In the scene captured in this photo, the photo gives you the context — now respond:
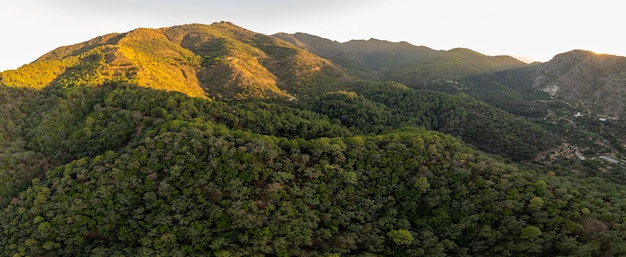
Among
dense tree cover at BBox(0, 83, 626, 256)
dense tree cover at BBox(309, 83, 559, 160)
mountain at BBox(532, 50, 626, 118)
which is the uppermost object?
mountain at BBox(532, 50, 626, 118)

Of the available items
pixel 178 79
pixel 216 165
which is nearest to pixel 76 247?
pixel 216 165

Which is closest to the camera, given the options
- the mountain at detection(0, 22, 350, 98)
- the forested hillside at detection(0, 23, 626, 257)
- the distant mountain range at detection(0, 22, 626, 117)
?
the forested hillside at detection(0, 23, 626, 257)

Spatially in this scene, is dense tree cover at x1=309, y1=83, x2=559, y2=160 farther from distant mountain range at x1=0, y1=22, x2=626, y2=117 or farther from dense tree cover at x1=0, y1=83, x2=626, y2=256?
distant mountain range at x1=0, y1=22, x2=626, y2=117

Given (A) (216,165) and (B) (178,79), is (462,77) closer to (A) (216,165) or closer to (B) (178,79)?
(B) (178,79)

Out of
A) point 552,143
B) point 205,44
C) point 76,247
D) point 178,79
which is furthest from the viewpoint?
point 205,44

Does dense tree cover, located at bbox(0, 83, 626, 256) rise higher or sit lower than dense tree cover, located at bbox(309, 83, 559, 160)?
lower

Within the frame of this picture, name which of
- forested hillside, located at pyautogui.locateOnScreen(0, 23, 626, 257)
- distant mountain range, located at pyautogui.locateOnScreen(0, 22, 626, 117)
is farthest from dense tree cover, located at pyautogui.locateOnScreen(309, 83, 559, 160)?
distant mountain range, located at pyautogui.locateOnScreen(0, 22, 626, 117)

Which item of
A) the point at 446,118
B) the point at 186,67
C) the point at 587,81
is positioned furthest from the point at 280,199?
the point at 587,81
